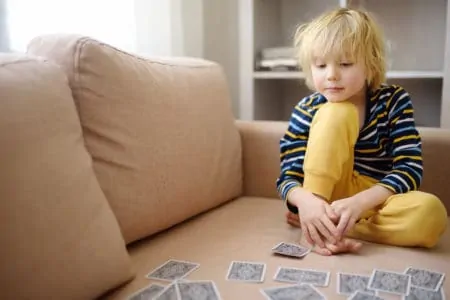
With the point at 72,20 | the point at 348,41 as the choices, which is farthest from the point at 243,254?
the point at 72,20

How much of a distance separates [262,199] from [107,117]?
0.65 meters

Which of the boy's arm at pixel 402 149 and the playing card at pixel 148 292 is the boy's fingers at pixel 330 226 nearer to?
the boy's arm at pixel 402 149

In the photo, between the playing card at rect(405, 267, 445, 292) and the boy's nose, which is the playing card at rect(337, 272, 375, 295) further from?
the boy's nose

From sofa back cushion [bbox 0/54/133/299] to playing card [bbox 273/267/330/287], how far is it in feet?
0.95

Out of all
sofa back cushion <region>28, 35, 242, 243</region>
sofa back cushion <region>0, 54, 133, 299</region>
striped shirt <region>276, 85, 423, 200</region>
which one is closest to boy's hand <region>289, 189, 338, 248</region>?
striped shirt <region>276, 85, 423, 200</region>

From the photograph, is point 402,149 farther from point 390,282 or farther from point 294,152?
point 390,282

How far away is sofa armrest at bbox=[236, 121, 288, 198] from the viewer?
1.63m

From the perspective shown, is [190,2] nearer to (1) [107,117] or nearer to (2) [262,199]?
(2) [262,199]

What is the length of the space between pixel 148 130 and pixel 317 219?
1.42 feet

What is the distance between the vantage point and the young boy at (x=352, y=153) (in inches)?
46.1

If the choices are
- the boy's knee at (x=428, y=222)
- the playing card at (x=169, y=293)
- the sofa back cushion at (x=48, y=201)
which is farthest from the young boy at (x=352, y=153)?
the sofa back cushion at (x=48, y=201)

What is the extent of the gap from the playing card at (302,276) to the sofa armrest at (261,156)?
1.98 ft

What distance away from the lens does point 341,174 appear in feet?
4.09

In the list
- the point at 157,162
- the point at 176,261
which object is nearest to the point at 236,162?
the point at 157,162
